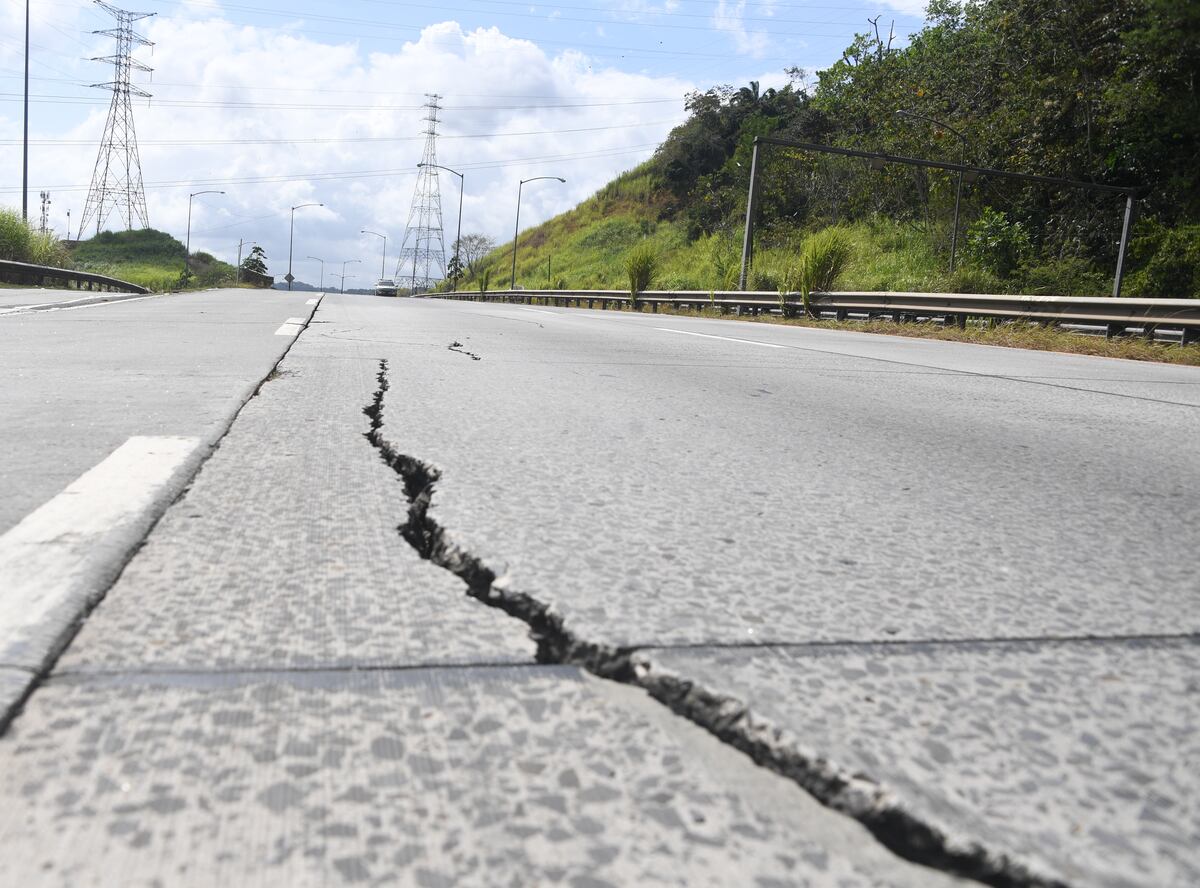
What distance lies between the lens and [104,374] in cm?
503

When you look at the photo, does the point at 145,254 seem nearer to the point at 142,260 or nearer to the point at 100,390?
the point at 142,260

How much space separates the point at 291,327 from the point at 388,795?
9194 millimetres

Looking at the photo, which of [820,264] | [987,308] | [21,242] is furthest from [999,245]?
[21,242]

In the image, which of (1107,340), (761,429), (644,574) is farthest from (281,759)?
(1107,340)

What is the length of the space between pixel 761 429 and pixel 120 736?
3.28m

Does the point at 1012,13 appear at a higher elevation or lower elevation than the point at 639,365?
higher

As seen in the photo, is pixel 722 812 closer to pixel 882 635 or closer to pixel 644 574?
pixel 882 635

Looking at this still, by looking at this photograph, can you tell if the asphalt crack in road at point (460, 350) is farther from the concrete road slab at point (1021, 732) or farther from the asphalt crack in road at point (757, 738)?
the concrete road slab at point (1021, 732)

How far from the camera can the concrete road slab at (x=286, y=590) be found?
1.51 meters

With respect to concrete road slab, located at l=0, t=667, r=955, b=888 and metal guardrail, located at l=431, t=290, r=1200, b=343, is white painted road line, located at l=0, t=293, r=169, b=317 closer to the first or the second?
concrete road slab, located at l=0, t=667, r=955, b=888

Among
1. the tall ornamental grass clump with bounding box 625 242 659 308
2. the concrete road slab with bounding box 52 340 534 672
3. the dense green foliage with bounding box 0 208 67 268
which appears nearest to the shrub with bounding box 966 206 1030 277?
the tall ornamental grass clump with bounding box 625 242 659 308

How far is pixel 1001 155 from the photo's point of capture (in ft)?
97.5

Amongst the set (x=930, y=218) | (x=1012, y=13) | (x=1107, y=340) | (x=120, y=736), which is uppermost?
(x=1012, y=13)

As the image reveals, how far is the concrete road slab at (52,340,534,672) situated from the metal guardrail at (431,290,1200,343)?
40.3 feet
